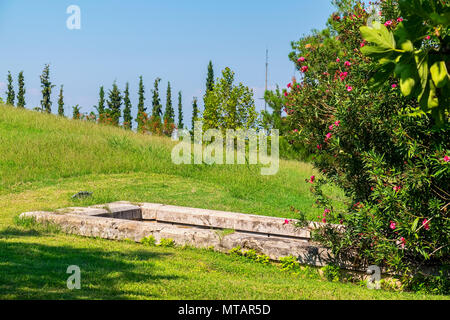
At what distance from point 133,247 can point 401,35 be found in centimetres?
598

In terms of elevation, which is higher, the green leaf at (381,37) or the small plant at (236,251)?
the green leaf at (381,37)

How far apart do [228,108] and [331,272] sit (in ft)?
73.8

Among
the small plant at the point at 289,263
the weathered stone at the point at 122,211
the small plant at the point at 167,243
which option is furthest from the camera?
the weathered stone at the point at 122,211

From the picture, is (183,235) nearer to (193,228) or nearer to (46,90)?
(193,228)

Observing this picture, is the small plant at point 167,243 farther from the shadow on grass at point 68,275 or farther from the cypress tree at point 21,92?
the cypress tree at point 21,92

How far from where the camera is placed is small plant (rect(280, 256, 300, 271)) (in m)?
6.54

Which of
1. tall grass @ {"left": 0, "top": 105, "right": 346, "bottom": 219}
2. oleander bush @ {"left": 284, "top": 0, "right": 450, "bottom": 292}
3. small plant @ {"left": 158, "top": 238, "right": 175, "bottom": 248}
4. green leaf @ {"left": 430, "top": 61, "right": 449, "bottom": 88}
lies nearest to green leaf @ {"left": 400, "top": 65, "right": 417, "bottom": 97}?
green leaf @ {"left": 430, "top": 61, "right": 449, "bottom": 88}

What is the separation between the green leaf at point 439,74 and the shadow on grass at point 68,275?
3480 millimetres

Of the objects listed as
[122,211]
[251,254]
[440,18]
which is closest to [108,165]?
[122,211]

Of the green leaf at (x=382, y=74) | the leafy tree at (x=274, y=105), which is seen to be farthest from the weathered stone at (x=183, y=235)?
the leafy tree at (x=274, y=105)

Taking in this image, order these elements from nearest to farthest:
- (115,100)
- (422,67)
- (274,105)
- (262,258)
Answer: (422,67), (262,258), (274,105), (115,100)

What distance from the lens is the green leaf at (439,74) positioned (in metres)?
1.86

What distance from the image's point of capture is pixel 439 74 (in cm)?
187

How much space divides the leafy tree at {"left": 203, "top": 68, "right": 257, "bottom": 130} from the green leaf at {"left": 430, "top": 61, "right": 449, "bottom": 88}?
26.2m
